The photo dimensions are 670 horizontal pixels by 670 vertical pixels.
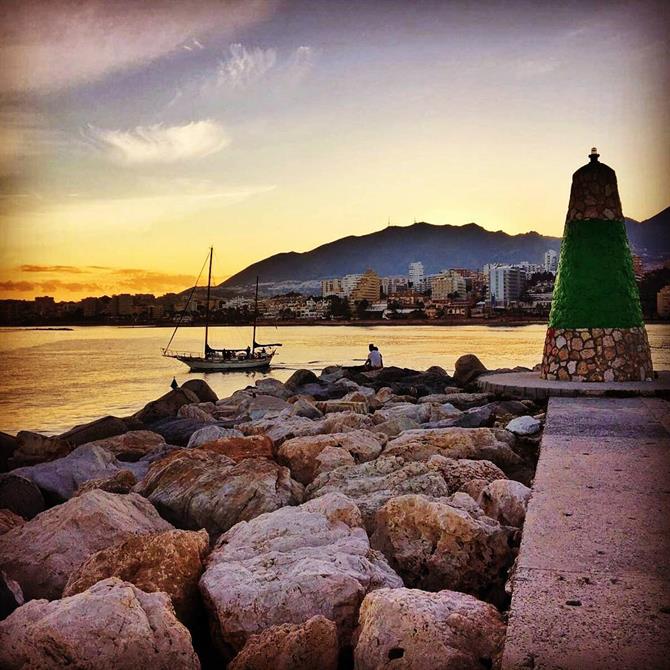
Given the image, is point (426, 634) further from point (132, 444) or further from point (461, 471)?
point (132, 444)

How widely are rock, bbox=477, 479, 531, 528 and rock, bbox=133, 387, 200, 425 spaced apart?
26.3ft

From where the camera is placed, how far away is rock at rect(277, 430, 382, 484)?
5.68 metres

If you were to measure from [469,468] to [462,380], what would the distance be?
36.4ft

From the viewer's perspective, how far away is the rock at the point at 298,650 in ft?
8.29

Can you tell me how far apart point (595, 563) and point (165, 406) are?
10516 millimetres

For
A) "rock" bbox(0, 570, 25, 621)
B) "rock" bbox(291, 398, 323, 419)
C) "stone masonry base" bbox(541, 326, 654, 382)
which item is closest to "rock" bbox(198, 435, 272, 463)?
"rock" bbox(0, 570, 25, 621)

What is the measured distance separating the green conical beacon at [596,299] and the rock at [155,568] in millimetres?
6358

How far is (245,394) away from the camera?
46.3 feet

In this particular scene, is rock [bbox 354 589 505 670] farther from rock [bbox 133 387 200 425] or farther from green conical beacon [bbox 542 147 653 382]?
rock [bbox 133 387 200 425]

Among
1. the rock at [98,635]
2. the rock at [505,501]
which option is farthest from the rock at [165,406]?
the rock at [98,635]

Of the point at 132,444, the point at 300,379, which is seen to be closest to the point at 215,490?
the point at 132,444

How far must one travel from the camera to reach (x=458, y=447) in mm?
5621

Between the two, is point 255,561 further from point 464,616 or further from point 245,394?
point 245,394

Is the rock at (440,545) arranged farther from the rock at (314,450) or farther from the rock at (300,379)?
the rock at (300,379)
